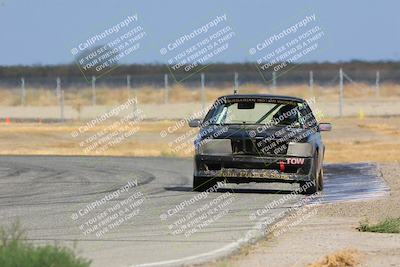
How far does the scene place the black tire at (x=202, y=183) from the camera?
2016cm

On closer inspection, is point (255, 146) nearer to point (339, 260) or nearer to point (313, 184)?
point (313, 184)

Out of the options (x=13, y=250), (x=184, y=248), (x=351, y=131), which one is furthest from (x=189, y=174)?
(x=351, y=131)

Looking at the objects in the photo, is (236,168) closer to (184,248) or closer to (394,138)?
(184,248)

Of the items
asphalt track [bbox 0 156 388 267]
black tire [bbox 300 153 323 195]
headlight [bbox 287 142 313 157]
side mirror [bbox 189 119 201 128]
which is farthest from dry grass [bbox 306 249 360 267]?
side mirror [bbox 189 119 201 128]

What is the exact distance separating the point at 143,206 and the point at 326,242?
502cm

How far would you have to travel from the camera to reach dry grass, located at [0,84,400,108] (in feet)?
241

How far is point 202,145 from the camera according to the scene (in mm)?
19875

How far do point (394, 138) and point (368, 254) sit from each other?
29.8 metres

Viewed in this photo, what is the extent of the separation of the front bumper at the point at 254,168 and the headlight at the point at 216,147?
2.6 inches

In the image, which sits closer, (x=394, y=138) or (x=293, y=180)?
(x=293, y=180)

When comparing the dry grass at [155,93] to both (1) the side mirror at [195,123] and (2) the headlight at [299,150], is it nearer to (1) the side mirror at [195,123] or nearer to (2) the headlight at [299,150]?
(1) the side mirror at [195,123]

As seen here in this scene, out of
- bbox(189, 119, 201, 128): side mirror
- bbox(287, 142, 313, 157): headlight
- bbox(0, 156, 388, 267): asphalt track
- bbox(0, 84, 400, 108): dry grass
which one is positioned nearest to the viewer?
bbox(0, 156, 388, 267): asphalt track

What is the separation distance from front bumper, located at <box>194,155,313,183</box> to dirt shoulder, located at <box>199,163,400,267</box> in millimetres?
2061

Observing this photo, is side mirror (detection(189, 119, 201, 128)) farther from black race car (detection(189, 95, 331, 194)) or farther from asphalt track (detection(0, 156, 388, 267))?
asphalt track (detection(0, 156, 388, 267))
